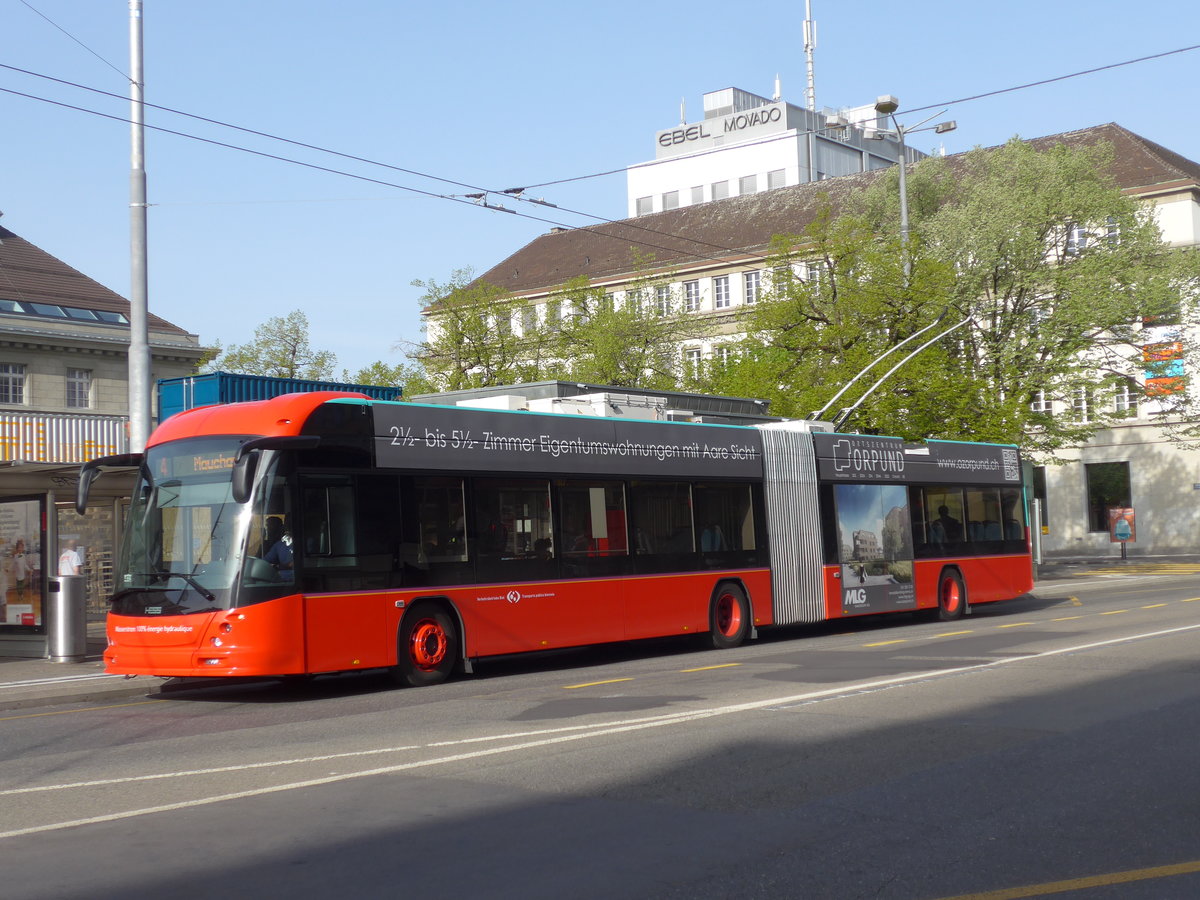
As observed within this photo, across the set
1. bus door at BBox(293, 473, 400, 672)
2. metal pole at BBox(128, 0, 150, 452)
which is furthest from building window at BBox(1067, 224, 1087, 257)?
bus door at BBox(293, 473, 400, 672)

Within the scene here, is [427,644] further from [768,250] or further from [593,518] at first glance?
[768,250]

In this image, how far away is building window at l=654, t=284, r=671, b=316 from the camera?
159 feet

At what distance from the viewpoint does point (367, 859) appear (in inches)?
252

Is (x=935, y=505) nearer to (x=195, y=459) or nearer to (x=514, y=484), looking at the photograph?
(x=514, y=484)

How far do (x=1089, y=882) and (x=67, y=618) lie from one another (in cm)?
1626

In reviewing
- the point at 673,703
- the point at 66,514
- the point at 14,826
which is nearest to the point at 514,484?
the point at 673,703

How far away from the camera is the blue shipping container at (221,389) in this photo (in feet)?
80.6

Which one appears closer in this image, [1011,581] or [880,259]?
[1011,581]

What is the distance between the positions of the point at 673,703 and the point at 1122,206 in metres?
34.7

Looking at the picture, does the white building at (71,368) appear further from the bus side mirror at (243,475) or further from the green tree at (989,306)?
the green tree at (989,306)

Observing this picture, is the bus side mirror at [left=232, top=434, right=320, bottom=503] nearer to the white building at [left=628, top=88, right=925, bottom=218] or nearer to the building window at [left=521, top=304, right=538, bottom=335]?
the building window at [left=521, top=304, right=538, bottom=335]

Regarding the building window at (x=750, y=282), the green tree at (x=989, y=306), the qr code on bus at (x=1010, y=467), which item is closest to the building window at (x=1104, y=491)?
the green tree at (x=989, y=306)

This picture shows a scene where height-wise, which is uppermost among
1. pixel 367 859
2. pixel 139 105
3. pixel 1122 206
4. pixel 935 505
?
pixel 1122 206

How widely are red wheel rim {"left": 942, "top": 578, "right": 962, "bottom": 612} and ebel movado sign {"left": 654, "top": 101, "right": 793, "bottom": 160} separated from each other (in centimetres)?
7165
